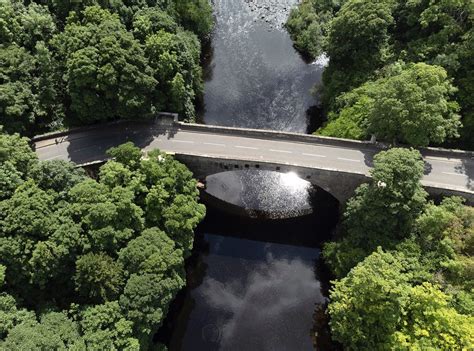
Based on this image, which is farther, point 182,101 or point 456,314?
point 182,101

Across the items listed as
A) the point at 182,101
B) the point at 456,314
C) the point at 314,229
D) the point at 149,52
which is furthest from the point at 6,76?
the point at 456,314

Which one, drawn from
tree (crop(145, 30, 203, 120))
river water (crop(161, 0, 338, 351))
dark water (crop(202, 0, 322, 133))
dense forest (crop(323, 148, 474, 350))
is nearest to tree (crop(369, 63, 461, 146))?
dense forest (crop(323, 148, 474, 350))

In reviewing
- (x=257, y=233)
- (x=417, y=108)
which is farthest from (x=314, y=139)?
(x=257, y=233)

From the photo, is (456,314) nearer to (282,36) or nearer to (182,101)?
(182,101)

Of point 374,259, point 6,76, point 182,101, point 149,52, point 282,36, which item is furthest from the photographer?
point 282,36

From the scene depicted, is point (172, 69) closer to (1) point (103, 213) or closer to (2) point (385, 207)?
(1) point (103, 213)

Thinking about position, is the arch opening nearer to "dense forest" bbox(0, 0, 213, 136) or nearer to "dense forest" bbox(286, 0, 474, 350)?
"dense forest" bbox(286, 0, 474, 350)

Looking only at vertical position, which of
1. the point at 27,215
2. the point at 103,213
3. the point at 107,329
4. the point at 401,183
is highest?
the point at 401,183
